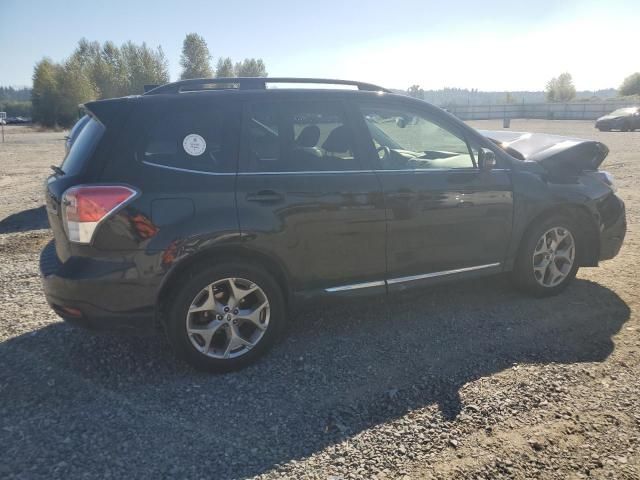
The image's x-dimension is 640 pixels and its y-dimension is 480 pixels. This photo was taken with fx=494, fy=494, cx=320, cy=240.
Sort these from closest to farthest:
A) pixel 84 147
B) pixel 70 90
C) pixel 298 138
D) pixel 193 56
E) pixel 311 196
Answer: pixel 84 147 < pixel 311 196 < pixel 298 138 < pixel 70 90 < pixel 193 56

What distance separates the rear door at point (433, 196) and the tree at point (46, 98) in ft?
218

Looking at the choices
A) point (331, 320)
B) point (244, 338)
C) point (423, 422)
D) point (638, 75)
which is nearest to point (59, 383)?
point (244, 338)

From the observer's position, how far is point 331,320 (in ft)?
14.1

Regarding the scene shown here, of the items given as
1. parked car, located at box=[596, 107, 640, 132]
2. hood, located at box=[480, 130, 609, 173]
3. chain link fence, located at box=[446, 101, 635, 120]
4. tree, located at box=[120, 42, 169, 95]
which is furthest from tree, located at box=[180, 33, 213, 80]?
hood, located at box=[480, 130, 609, 173]

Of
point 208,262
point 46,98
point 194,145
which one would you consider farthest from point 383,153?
point 46,98

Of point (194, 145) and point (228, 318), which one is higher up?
point (194, 145)

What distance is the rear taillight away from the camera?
2992 mm

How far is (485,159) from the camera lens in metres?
4.14

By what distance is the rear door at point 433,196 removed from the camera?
3861mm

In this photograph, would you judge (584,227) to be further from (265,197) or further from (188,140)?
(188,140)

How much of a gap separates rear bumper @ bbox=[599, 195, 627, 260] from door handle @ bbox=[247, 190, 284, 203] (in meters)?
3.30

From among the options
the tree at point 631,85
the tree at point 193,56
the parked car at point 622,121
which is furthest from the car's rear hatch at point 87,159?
the tree at point 631,85

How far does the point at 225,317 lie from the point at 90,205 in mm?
1121

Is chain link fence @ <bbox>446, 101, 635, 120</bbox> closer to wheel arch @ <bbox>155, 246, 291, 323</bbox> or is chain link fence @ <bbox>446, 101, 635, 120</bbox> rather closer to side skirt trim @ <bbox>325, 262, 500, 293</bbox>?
side skirt trim @ <bbox>325, 262, 500, 293</bbox>
